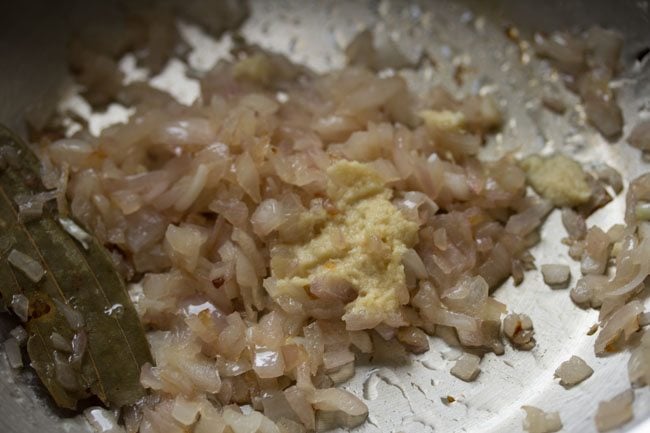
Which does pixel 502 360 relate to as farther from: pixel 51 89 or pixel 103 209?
pixel 51 89

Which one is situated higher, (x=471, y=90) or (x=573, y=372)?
(x=471, y=90)

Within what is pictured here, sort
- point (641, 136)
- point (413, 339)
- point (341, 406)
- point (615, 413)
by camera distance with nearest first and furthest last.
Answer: point (615, 413) → point (341, 406) → point (413, 339) → point (641, 136)

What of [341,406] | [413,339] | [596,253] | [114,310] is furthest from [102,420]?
[596,253]

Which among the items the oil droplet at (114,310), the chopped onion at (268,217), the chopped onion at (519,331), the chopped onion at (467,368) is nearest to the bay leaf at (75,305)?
the oil droplet at (114,310)

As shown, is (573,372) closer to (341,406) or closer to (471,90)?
(341,406)

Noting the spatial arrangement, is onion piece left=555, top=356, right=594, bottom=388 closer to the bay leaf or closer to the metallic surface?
the metallic surface

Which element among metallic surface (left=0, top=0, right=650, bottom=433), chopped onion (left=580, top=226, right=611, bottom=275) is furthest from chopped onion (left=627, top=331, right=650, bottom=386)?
chopped onion (left=580, top=226, right=611, bottom=275)

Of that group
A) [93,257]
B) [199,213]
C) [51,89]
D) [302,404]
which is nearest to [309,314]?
[302,404]
